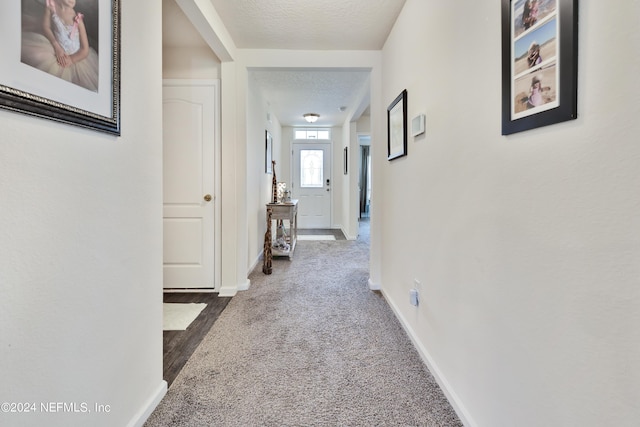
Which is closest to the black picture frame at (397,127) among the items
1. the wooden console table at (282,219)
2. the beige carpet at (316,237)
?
the wooden console table at (282,219)

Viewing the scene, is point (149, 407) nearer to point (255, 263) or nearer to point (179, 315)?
point (179, 315)

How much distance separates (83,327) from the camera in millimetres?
1030

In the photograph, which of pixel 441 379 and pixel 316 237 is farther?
pixel 316 237

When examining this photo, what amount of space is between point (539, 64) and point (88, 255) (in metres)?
1.46

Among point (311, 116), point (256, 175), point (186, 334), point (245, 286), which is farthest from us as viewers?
point (311, 116)

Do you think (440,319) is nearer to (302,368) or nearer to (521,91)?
(302,368)

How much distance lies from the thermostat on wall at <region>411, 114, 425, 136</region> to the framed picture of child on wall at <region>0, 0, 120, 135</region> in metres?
1.51

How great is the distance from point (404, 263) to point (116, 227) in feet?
5.85

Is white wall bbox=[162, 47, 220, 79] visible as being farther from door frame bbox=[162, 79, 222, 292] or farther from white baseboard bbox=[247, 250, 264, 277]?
white baseboard bbox=[247, 250, 264, 277]

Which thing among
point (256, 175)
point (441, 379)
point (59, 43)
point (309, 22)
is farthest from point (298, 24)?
point (441, 379)

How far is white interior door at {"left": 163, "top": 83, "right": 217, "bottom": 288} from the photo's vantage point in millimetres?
3045

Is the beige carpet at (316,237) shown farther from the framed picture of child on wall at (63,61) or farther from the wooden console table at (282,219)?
the framed picture of child on wall at (63,61)

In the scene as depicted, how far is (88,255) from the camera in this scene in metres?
1.05

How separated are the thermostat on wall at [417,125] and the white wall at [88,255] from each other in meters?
1.39
